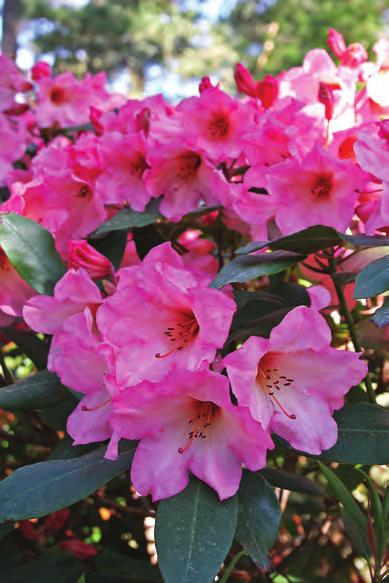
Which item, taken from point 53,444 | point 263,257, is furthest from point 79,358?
point 53,444

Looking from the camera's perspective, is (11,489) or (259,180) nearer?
(11,489)

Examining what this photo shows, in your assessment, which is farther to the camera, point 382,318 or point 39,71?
point 39,71

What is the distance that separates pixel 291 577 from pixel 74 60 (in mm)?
20215

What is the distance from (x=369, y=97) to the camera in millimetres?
1072

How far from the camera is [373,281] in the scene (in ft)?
2.34

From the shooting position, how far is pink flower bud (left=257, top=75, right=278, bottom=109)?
115 cm

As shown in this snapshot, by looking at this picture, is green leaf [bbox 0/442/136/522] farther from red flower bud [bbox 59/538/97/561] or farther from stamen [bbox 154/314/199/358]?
red flower bud [bbox 59/538/97/561]

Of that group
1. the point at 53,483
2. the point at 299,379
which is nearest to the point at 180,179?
the point at 299,379

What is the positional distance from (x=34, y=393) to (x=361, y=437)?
0.42 metres

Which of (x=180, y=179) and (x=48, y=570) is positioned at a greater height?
(x=180, y=179)

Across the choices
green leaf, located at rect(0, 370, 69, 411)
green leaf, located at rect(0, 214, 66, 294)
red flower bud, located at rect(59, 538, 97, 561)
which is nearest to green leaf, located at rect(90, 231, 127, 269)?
green leaf, located at rect(0, 214, 66, 294)

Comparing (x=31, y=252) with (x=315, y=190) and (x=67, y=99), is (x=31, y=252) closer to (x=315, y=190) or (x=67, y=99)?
(x=315, y=190)

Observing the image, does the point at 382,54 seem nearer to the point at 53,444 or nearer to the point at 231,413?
the point at 231,413

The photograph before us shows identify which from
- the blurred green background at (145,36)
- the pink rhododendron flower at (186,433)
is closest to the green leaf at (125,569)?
the pink rhododendron flower at (186,433)
